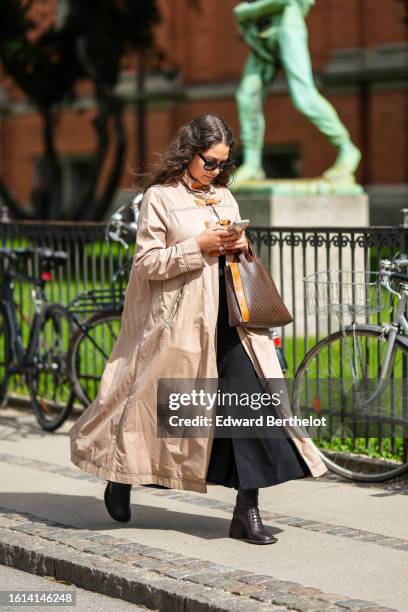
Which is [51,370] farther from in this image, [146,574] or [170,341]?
[146,574]

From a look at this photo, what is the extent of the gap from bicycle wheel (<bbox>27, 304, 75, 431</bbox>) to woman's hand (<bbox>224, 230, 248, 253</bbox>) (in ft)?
11.2

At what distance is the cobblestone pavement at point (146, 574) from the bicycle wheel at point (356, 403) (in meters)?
1.84

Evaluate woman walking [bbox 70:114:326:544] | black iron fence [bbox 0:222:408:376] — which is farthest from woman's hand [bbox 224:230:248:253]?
black iron fence [bbox 0:222:408:376]

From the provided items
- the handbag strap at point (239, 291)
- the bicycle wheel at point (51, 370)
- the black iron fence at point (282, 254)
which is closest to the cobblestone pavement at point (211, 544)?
the black iron fence at point (282, 254)

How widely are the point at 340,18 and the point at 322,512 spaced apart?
26.2 meters

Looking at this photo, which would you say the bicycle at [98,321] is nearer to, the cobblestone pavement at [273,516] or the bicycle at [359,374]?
the cobblestone pavement at [273,516]

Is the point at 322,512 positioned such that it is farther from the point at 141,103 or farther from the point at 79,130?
the point at 79,130

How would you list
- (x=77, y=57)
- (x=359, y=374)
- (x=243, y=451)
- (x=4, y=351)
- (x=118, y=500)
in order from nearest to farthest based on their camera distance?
(x=243, y=451), (x=118, y=500), (x=359, y=374), (x=4, y=351), (x=77, y=57)

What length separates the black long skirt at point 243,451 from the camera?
5.98m

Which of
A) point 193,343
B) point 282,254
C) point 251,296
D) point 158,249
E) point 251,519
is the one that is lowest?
point 251,519

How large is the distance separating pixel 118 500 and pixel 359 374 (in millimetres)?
1640

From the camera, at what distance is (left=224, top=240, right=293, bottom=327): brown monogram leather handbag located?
19.6 ft

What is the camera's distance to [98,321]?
9.02 metres

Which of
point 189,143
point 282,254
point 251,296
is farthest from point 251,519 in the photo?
point 282,254
